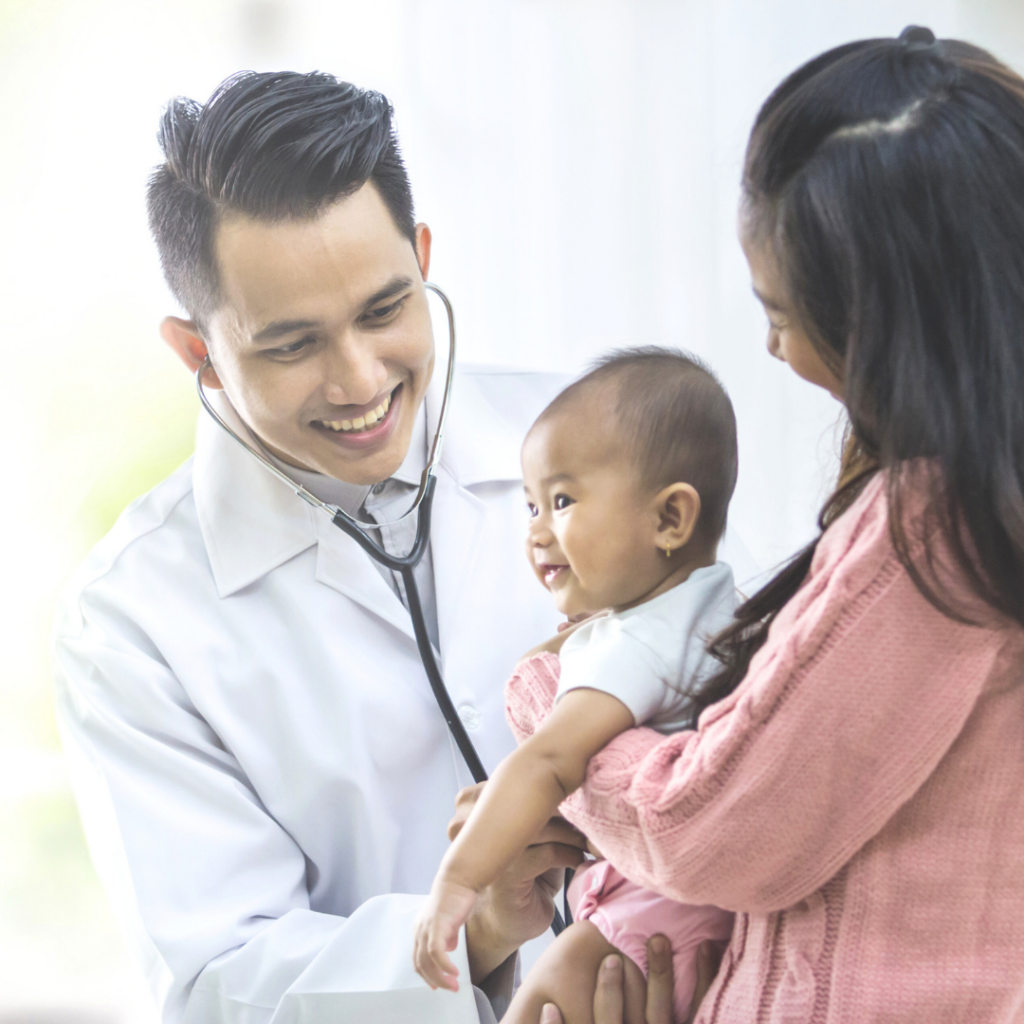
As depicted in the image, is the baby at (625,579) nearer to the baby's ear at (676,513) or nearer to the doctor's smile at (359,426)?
the baby's ear at (676,513)

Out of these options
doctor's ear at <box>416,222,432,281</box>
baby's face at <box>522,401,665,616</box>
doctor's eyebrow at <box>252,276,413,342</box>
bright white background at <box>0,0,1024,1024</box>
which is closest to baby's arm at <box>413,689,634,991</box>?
baby's face at <box>522,401,665,616</box>

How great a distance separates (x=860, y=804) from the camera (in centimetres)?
65

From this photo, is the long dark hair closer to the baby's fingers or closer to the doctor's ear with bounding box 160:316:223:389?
the baby's fingers

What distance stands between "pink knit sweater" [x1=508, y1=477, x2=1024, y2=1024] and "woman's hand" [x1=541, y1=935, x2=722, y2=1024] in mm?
100

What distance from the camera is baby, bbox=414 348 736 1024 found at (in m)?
0.78

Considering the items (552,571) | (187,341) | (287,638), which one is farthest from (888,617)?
(187,341)

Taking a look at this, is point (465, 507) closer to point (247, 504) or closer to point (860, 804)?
point (247, 504)

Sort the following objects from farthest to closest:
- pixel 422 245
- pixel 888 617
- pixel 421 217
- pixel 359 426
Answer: pixel 421 217
pixel 422 245
pixel 359 426
pixel 888 617

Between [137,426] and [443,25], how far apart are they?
2.76 ft

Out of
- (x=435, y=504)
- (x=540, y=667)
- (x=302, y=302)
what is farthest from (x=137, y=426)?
(x=540, y=667)

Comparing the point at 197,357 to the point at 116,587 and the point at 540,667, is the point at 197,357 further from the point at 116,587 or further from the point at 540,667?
the point at 540,667

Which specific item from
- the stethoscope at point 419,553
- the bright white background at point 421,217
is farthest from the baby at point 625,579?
the bright white background at point 421,217

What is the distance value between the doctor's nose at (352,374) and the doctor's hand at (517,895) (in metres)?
0.42

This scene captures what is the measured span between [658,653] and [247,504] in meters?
0.62
